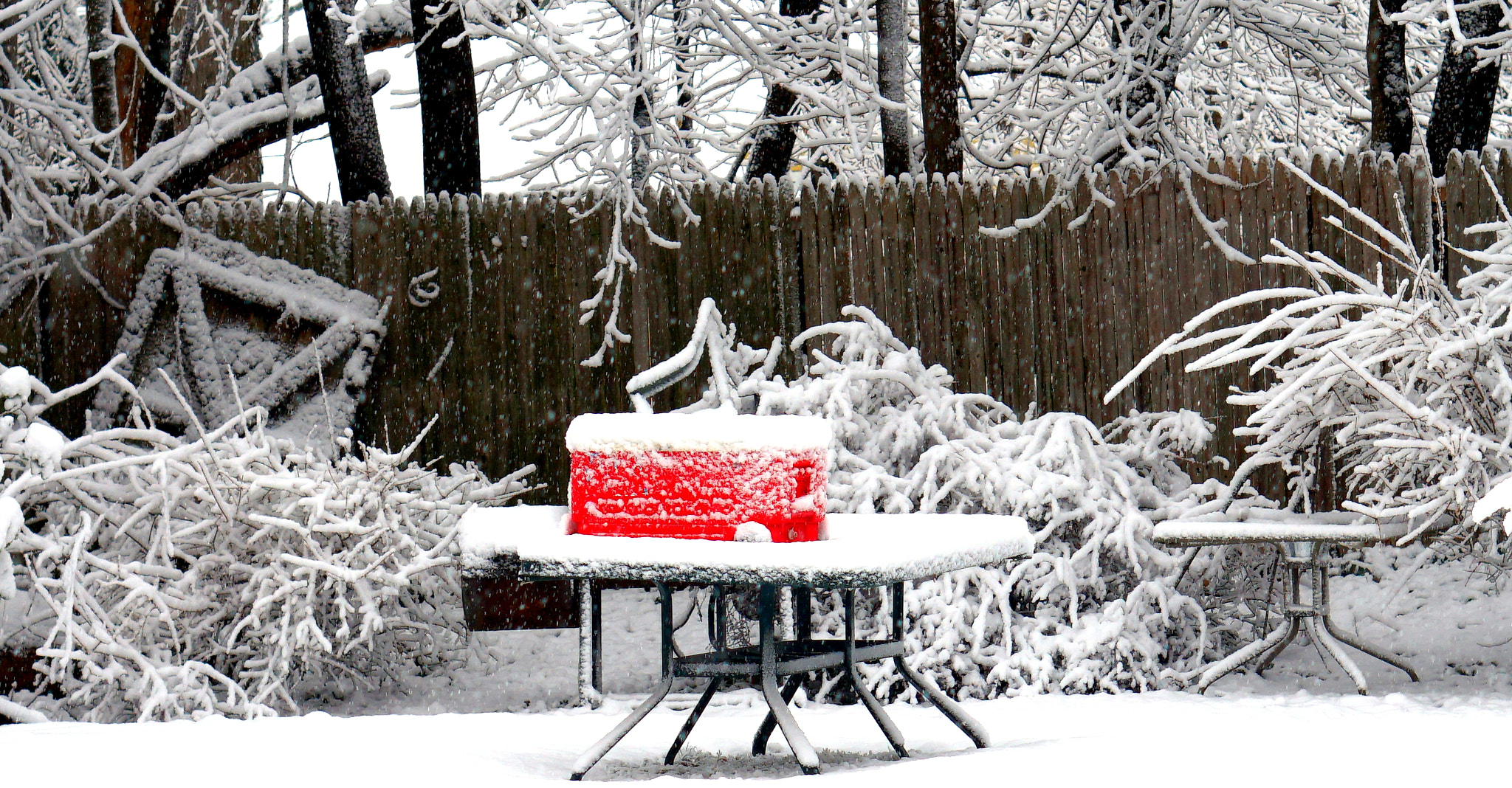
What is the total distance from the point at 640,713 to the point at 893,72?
18.5 feet

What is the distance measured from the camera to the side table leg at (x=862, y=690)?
3881 millimetres

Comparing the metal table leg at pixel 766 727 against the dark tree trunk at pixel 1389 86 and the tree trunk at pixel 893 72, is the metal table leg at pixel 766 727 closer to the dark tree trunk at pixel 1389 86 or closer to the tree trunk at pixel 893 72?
the tree trunk at pixel 893 72

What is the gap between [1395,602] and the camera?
6973mm

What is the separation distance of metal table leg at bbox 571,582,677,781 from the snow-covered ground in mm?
116

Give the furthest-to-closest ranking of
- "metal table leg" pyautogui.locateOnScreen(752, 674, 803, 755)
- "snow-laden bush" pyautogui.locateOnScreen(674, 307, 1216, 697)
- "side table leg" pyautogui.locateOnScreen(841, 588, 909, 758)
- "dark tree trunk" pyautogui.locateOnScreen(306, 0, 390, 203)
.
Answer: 1. "dark tree trunk" pyautogui.locateOnScreen(306, 0, 390, 203)
2. "snow-laden bush" pyautogui.locateOnScreen(674, 307, 1216, 697)
3. "metal table leg" pyautogui.locateOnScreen(752, 674, 803, 755)
4. "side table leg" pyautogui.locateOnScreen(841, 588, 909, 758)

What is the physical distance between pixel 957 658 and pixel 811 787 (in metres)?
2.49

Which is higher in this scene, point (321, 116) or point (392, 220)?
point (321, 116)

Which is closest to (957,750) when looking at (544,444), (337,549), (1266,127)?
(337,549)

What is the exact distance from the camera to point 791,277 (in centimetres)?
827

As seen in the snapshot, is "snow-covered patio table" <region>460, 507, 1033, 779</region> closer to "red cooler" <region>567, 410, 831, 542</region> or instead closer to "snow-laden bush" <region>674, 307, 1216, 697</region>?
"red cooler" <region>567, 410, 831, 542</region>

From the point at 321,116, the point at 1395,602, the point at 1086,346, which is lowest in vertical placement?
the point at 1395,602

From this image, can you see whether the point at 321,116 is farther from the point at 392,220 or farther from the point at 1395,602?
the point at 1395,602

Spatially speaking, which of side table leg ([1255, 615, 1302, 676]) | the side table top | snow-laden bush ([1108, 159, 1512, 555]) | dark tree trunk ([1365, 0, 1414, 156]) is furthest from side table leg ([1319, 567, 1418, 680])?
dark tree trunk ([1365, 0, 1414, 156])

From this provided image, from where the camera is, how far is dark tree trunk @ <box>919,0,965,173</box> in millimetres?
8336
